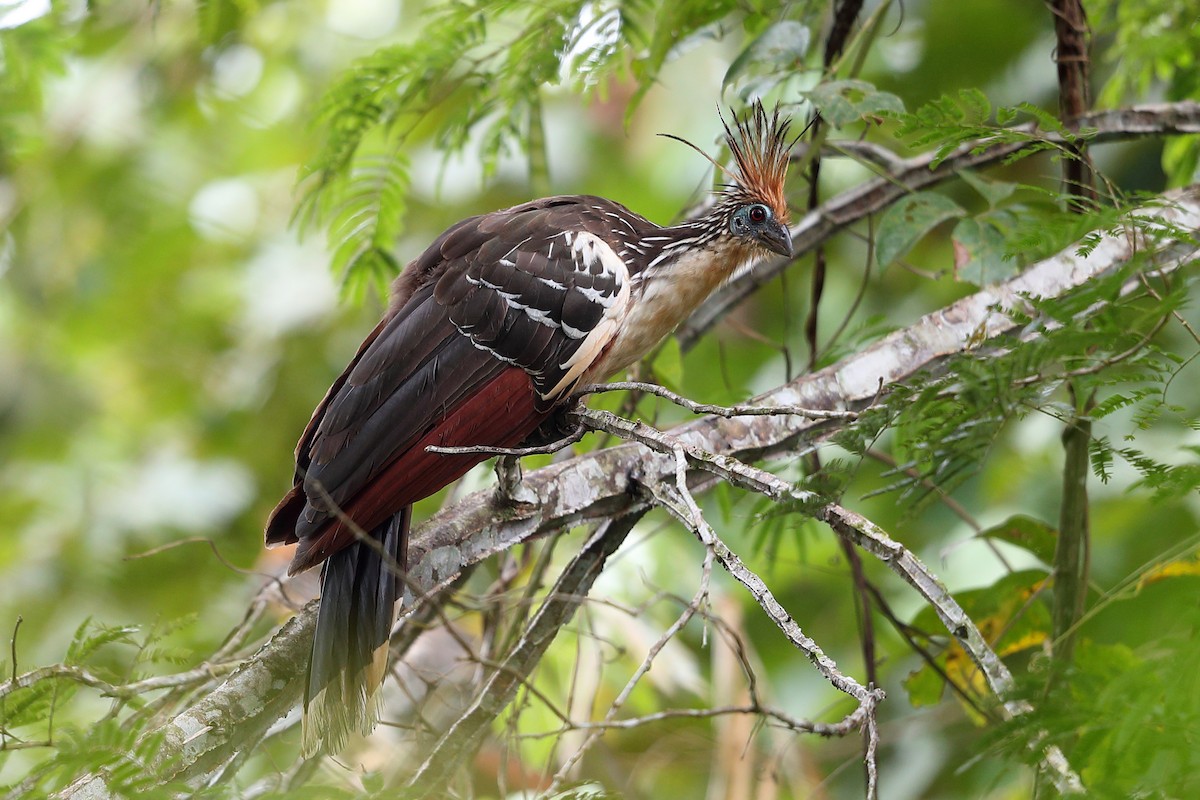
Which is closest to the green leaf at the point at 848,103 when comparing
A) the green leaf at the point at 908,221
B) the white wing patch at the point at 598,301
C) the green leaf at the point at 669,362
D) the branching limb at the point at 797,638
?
the green leaf at the point at 908,221

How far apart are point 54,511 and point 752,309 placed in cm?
329

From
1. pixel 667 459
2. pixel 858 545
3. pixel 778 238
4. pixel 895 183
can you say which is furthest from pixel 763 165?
pixel 858 545

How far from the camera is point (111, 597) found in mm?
4098

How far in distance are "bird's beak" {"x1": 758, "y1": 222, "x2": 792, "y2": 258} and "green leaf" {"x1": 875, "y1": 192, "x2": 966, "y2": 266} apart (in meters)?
0.19

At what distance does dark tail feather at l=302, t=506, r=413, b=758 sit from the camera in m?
1.80

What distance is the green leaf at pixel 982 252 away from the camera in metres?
2.13

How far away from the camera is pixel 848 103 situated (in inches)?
77.4

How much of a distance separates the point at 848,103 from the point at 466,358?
882mm

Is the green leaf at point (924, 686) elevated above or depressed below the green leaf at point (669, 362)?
below

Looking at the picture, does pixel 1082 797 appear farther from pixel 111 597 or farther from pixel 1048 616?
pixel 111 597

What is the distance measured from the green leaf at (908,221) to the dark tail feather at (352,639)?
1.11 metres

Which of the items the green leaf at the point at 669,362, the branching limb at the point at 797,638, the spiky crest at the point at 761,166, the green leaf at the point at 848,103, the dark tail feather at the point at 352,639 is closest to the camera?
the branching limb at the point at 797,638

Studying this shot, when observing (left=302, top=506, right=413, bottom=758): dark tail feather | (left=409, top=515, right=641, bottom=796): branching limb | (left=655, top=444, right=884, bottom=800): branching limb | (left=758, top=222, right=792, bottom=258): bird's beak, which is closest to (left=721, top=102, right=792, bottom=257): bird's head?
(left=758, top=222, right=792, bottom=258): bird's beak

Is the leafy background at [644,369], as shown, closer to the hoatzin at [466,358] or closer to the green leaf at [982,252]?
the green leaf at [982,252]
